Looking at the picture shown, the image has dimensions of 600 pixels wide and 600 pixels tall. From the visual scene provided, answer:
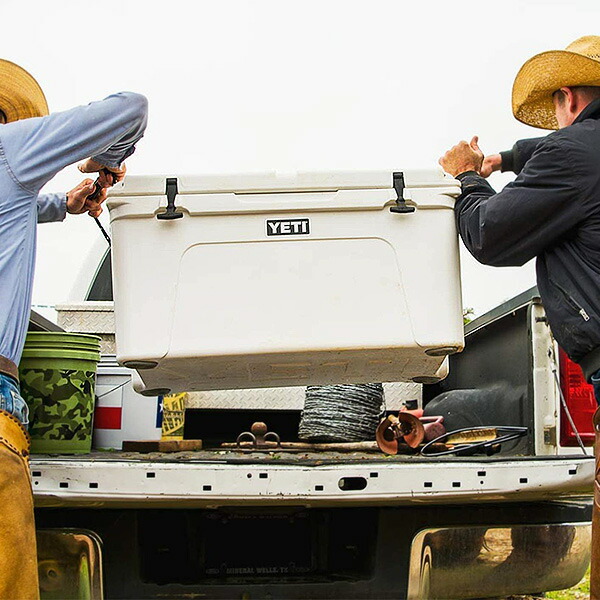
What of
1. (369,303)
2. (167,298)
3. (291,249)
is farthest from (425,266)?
(167,298)

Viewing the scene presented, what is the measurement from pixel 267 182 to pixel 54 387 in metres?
0.94

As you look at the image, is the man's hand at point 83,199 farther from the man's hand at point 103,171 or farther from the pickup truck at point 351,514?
the pickup truck at point 351,514

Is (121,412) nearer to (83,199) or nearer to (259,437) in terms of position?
(259,437)

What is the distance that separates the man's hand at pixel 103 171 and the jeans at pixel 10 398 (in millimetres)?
818

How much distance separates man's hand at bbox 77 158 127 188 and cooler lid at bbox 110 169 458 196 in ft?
0.92

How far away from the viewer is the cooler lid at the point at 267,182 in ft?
A: 8.46

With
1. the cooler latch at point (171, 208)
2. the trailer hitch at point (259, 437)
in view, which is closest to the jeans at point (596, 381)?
the cooler latch at point (171, 208)

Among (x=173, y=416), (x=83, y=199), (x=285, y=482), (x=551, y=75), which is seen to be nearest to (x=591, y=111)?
(x=551, y=75)

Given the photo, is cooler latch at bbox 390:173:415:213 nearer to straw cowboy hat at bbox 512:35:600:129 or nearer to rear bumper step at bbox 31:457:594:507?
straw cowboy hat at bbox 512:35:600:129

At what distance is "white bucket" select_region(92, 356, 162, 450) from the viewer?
3340 mm

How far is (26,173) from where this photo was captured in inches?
94.1

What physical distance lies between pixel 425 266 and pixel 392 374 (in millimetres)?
487

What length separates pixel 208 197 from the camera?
2570mm

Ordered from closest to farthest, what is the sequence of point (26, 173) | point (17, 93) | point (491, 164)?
point (26, 173)
point (17, 93)
point (491, 164)
